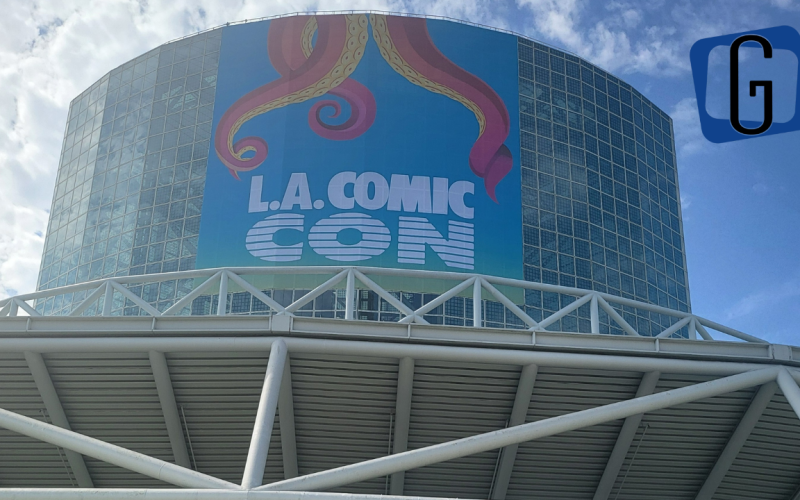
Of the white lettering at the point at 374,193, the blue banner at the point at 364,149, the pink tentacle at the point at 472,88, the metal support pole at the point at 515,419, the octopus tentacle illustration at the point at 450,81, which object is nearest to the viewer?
the metal support pole at the point at 515,419

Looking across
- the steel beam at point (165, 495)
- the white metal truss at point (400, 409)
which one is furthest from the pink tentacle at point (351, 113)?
the steel beam at point (165, 495)

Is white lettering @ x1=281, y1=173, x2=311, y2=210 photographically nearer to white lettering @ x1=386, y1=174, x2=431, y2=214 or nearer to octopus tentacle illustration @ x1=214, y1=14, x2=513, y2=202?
octopus tentacle illustration @ x1=214, y1=14, x2=513, y2=202

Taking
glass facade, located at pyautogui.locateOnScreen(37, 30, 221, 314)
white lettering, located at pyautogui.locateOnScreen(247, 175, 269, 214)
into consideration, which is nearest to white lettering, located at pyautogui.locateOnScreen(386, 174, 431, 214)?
white lettering, located at pyautogui.locateOnScreen(247, 175, 269, 214)

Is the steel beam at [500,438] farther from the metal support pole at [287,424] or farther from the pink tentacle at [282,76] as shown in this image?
the pink tentacle at [282,76]

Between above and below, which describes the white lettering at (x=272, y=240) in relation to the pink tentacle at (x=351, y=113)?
below

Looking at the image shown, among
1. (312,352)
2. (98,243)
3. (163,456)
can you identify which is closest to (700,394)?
(312,352)

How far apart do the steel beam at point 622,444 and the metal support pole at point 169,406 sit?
32.7 feet

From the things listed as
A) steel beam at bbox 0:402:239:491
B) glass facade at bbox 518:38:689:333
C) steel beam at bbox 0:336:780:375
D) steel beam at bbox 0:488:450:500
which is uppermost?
glass facade at bbox 518:38:689:333

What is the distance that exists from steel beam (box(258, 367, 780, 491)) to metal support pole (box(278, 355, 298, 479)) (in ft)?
11.5

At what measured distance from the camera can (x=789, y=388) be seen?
695 inches

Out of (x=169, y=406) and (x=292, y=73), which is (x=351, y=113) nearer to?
(x=292, y=73)

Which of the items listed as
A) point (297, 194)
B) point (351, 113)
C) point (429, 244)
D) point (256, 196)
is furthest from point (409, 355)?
point (351, 113)

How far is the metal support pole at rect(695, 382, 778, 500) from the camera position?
19688mm

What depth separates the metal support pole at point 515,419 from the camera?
19.3 meters
